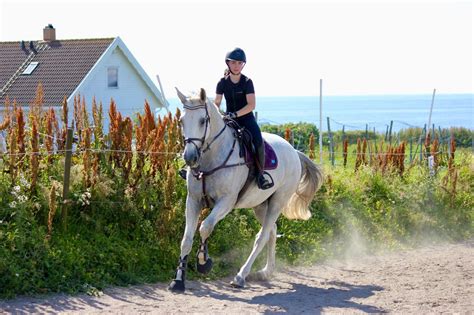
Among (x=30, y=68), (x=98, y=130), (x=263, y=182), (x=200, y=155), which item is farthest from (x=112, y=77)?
(x=200, y=155)

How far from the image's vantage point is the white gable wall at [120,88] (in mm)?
36781

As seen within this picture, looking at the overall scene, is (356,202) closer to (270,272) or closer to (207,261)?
(270,272)

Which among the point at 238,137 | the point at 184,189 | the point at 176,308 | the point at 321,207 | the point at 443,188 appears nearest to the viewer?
the point at 176,308

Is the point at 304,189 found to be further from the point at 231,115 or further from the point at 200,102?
the point at 200,102

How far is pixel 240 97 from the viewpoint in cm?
974

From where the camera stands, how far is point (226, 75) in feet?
32.1

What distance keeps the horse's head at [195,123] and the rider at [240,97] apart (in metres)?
0.73

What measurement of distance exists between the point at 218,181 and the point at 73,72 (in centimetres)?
2799

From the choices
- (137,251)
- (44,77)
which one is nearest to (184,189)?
(137,251)

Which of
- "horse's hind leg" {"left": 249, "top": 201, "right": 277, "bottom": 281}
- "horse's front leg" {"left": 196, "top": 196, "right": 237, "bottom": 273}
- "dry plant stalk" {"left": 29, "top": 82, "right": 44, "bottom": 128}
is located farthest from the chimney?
"horse's front leg" {"left": 196, "top": 196, "right": 237, "bottom": 273}

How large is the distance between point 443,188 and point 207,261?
24.7ft

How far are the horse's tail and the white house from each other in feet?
76.8

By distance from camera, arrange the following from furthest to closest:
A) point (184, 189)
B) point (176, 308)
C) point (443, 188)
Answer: point (443, 188) → point (184, 189) → point (176, 308)

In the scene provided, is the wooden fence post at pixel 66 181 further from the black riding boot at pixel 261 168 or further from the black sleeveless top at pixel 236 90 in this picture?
the black riding boot at pixel 261 168
